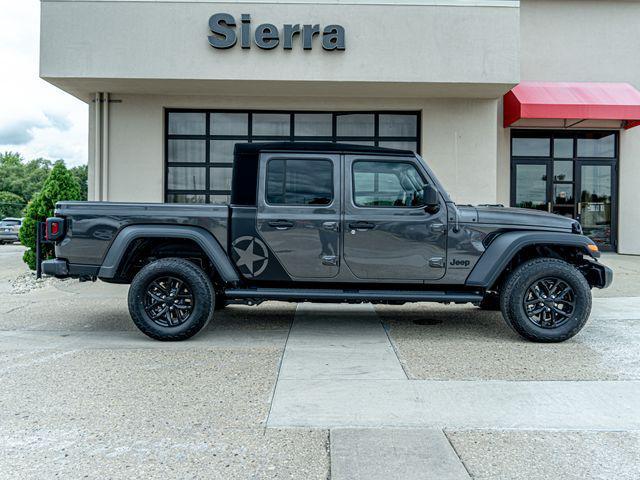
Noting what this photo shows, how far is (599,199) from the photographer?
14484 millimetres

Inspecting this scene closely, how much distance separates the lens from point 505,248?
213 inches

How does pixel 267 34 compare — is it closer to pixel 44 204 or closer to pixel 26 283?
pixel 44 204

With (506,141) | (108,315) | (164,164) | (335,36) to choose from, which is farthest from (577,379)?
(506,141)

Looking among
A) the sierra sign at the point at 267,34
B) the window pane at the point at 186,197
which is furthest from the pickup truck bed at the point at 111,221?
the window pane at the point at 186,197

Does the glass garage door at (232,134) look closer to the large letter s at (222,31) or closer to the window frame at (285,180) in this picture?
the large letter s at (222,31)

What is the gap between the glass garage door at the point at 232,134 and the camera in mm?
11867

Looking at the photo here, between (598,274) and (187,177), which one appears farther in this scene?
(187,177)

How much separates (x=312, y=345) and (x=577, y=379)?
2.49 meters

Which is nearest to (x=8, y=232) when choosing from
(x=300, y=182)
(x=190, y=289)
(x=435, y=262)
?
(x=190, y=289)

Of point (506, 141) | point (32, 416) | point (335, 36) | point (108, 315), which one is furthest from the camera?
point (506, 141)

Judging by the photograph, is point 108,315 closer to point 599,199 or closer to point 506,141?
point 506,141

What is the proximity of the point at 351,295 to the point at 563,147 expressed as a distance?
11.4 m

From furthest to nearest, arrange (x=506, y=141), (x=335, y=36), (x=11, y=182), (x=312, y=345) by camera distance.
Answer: (x=11, y=182) < (x=506, y=141) < (x=335, y=36) < (x=312, y=345)

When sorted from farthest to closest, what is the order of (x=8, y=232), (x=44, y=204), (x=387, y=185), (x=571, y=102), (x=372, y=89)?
1. (x=8, y=232)
2. (x=571, y=102)
3. (x=372, y=89)
4. (x=44, y=204)
5. (x=387, y=185)
